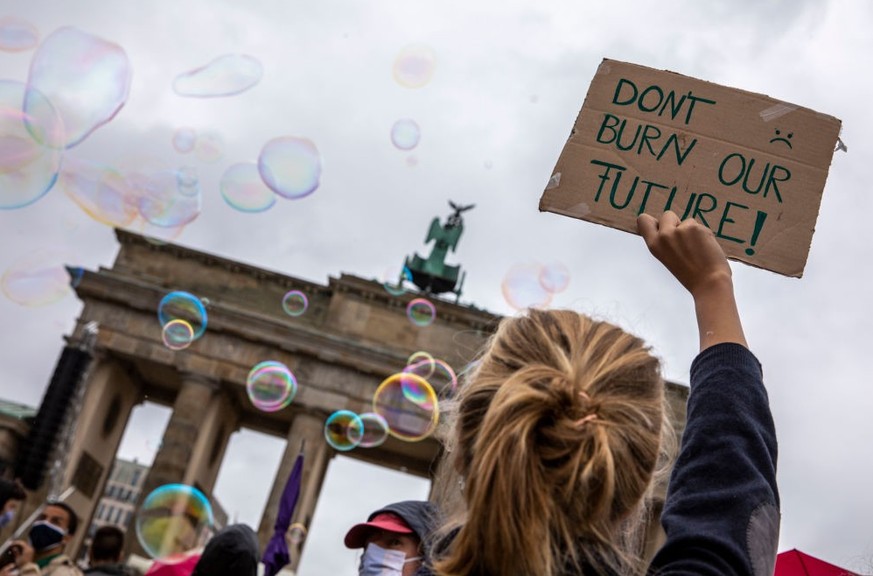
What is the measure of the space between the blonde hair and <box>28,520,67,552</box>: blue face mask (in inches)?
255

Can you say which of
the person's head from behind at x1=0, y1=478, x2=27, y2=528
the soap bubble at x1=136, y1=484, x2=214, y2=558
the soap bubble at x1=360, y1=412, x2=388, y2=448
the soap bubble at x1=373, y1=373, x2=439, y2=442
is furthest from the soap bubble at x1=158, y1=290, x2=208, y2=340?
the person's head from behind at x1=0, y1=478, x2=27, y2=528

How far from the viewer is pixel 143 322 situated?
36750 mm

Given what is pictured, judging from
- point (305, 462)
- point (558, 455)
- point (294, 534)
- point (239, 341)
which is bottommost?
point (294, 534)

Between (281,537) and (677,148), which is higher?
(677,148)

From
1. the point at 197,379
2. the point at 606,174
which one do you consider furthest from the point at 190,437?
the point at 606,174

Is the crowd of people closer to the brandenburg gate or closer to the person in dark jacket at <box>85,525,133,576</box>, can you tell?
the person in dark jacket at <box>85,525,133,576</box>

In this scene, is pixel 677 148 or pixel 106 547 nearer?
pixel 677 148

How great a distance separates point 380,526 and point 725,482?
2156 millimetres

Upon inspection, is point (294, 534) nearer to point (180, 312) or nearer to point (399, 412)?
point (180, 312)

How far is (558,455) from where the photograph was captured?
1.76 meters

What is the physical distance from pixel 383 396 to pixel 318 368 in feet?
9.33

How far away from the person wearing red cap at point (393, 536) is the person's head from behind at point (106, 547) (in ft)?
13.4

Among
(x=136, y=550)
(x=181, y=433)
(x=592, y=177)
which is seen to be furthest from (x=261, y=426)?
(x=592, y=177)

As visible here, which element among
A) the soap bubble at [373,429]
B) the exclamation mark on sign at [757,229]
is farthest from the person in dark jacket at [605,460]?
the soap bubble at [373,429]
